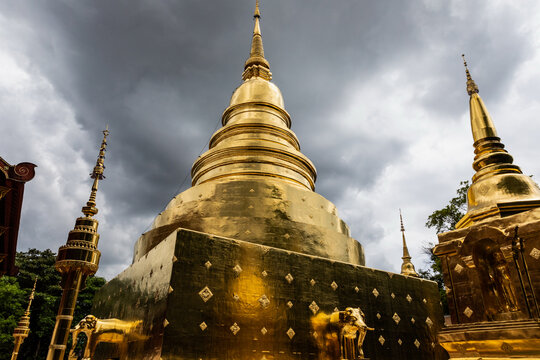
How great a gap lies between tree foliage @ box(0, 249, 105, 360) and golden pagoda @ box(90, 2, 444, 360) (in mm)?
19508

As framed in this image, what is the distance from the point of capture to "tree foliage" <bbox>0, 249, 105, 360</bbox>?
76.3 ft

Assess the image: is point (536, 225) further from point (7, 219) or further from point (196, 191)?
point (7, 219)

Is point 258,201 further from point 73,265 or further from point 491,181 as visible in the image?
point 491,181

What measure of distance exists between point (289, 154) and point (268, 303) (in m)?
5.61

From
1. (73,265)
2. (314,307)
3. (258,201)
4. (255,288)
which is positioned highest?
(258,201)

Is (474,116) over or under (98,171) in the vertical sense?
over

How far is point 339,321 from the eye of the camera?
6602 millimetres

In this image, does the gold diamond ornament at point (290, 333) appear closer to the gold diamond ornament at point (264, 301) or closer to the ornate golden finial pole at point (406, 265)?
the gold diamond ornament at point (264, 301)

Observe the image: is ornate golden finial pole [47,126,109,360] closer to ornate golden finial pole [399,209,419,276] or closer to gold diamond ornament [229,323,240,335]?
gold diamond ornament [229,323,240,335]

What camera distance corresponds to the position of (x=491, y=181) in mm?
6730

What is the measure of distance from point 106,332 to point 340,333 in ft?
14.3

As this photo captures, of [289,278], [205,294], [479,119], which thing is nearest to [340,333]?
[289,278]

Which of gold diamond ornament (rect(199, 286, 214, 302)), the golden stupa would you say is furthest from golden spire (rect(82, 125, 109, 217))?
gold diamond ornament (rect(199, 286, 214, 302))

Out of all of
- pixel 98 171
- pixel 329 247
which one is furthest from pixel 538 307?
pixel 98 171
